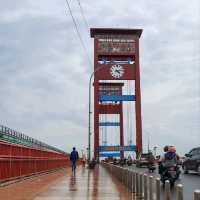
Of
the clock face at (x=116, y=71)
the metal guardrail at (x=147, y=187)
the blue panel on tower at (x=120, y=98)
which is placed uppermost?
the clock face at (x=116, y=71)

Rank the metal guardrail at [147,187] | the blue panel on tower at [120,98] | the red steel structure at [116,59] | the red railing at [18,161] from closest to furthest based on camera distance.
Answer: the metal guardrail at [147,187] < the red railing at [18,161] < the red steel structure at [116,59] < the blue panel on tower at [120,98]

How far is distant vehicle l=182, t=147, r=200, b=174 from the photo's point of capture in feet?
85.9

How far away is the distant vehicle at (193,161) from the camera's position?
26.2 metres

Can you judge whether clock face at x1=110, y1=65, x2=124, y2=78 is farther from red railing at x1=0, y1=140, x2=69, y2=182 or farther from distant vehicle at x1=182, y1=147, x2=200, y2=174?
distant vehicle at x1=182, y1=147, x2=200, y2=174

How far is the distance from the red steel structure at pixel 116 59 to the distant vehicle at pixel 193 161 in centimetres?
5199

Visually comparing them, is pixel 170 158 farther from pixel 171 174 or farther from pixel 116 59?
pixel 116 59

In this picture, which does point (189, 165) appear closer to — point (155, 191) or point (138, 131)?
point (155, 191)

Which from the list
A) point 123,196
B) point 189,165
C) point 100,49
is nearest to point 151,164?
point 189,165

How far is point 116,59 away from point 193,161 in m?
61.1

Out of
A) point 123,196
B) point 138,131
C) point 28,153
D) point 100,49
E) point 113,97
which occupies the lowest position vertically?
point 123,196

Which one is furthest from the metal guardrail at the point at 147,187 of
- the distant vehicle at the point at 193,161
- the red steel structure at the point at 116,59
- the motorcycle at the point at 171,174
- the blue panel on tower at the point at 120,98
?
the blue panel on tower at the point at 120,98

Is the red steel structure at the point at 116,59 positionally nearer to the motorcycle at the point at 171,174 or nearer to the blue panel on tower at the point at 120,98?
the blue panel on tower at the point at 120,98

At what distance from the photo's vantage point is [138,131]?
8031 cm

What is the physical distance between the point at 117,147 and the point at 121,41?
19.8 metres
